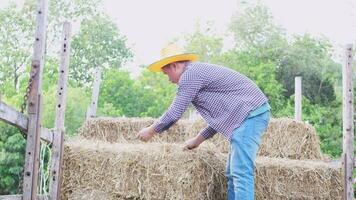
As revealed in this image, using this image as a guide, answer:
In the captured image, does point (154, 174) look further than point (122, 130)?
No

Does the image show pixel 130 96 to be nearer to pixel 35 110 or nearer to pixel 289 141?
pixel 289 141

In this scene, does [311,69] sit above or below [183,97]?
above

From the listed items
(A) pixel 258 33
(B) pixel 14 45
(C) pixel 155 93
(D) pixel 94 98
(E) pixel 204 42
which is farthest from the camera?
(E) pixel 204 42

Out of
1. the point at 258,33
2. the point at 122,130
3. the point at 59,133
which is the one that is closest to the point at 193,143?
the point at 59,133

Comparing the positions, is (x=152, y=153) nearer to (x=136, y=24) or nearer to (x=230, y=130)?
(x=230, y=130)

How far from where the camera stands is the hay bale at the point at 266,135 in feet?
21.0

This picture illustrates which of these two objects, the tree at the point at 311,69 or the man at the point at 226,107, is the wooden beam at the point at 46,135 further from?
the tree at the point at 311,69

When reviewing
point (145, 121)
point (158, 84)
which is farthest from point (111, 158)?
point (158, 84)

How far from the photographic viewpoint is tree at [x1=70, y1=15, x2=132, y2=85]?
25641mm

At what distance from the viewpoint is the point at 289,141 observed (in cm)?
645

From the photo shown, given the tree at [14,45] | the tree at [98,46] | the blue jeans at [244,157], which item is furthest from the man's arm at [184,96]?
the tree at [98,46]

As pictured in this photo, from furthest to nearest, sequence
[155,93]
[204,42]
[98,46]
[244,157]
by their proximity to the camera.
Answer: [98,46], [204,42], [155,93], [244,157]

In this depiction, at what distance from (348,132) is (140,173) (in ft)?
6.32

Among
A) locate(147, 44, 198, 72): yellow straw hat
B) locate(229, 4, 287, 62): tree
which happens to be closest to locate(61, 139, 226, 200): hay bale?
locate(147, 44, 198, 72): yellow straw hat
